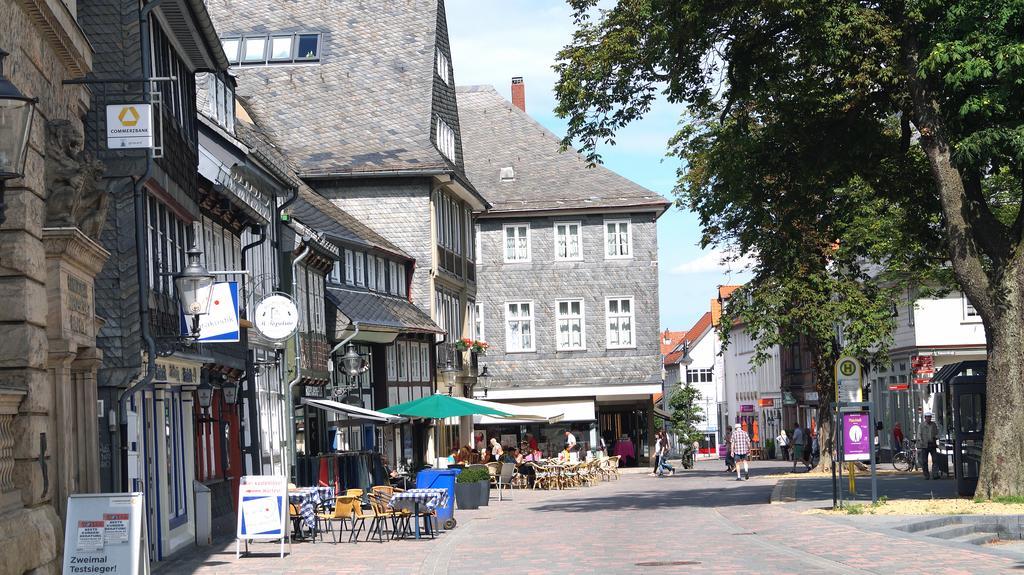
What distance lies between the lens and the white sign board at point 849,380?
2550 centimetres

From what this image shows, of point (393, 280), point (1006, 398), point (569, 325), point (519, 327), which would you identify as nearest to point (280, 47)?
point (393, 280)

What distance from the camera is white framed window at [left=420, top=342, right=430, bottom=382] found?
2030 inches

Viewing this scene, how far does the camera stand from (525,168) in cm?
6625

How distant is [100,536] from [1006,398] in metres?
16.2

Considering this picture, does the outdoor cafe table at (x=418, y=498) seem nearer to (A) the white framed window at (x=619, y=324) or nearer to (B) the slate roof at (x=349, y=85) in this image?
(B) the slate roof at (x=349, y=85)

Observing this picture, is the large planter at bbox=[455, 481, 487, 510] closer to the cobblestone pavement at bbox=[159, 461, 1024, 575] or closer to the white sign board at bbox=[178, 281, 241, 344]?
the cobblestone pavement at bbox=[159, 461, 1024, 575]

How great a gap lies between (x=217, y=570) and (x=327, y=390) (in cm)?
2154

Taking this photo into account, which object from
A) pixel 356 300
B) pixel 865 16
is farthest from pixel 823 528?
pixel 356 300

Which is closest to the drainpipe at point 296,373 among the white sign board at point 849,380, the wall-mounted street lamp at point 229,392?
the wall-mounted street lamp at point 229,392

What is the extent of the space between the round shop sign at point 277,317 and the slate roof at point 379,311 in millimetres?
14098

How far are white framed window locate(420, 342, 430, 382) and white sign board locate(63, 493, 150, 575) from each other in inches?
1500

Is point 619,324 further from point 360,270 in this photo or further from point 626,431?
point 360,270

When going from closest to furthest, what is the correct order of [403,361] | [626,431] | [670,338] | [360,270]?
[360,270]
[403,361]
[626,431]
[670,338]

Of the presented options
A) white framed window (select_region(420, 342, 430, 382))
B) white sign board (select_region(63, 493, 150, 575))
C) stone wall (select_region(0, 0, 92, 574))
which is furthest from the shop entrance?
stone wall (select_region(0, 0, 92, 574))
